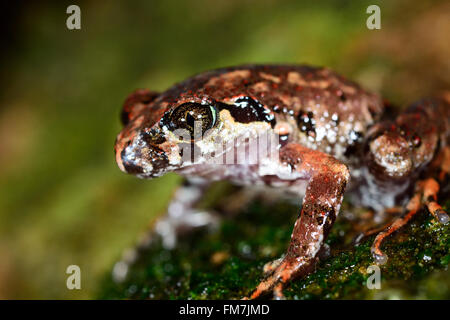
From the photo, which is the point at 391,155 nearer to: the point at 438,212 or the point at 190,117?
the point at 438,212

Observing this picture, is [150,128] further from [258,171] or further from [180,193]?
[180,193]

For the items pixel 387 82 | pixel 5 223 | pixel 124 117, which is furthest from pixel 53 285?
pixel 387 82

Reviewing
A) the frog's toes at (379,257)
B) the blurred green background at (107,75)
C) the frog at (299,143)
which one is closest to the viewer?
the frog's toes at (379,257)

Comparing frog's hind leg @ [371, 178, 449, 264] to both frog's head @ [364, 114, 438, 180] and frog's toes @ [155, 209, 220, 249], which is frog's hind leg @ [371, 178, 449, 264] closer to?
frog's head @ [364, 114, 438, 180]

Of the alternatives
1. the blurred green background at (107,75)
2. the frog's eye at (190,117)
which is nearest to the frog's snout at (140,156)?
the frog's eye at (190,117)

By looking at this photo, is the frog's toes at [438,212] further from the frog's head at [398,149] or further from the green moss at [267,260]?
the frog's head at [398,149]

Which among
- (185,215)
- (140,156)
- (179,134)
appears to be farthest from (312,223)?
(185,215)
